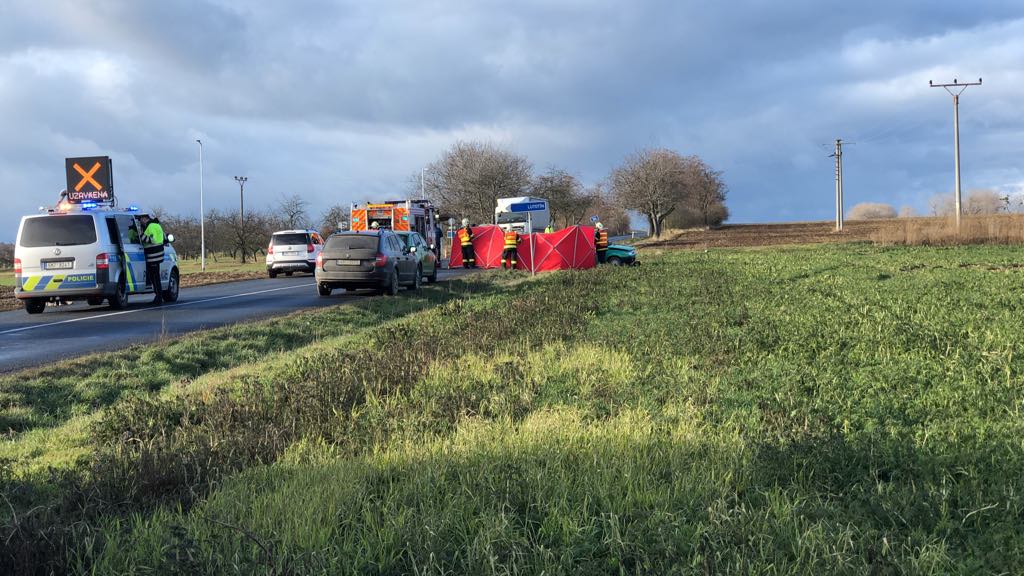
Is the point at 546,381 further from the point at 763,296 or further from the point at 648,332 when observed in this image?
the point at 763,296

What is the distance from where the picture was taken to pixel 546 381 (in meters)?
7.18

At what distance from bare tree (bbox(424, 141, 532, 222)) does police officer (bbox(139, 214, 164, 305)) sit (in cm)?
5218

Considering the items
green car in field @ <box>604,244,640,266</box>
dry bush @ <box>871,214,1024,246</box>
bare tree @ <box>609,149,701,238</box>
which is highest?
bare tree @ <box>609,149,701,238</box>

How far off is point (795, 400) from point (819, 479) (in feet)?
5.59

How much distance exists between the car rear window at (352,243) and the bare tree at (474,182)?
166ft

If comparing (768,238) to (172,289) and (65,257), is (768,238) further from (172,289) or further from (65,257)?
(65,257)

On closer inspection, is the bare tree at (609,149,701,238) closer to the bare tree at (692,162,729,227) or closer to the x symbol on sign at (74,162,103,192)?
the bare tree at (692,162,729,227)

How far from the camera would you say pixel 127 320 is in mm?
15297

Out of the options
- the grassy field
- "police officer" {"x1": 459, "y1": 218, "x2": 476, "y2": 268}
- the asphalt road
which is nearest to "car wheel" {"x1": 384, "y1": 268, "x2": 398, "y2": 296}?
the asphalt road

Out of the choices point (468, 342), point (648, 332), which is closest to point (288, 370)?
point (468, 342)

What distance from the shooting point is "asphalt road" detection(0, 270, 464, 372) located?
11.7 m

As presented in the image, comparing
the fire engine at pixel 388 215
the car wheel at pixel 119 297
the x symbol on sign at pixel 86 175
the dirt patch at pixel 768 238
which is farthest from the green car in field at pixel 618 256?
the dirt patch at pixel 768 238

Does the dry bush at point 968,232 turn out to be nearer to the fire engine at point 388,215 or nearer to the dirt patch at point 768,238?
the dirt patch at point 768,238

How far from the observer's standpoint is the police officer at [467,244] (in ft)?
94.3
